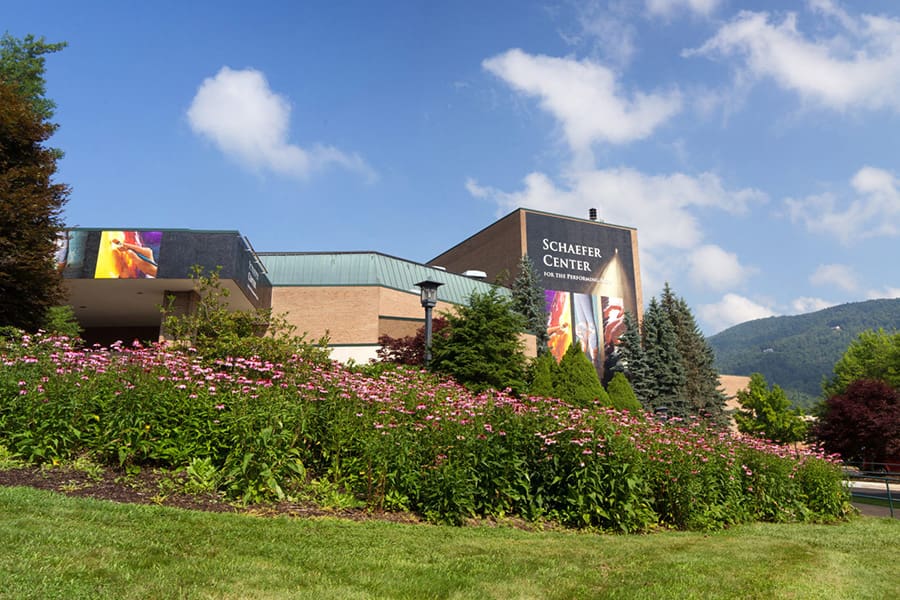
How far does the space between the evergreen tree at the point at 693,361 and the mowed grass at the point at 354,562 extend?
39.7 metres

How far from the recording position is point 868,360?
51.5 m

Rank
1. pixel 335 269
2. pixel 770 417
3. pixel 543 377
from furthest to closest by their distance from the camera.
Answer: pixel 770 417 < pixel 335 269 < pixel 543 377

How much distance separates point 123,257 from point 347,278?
Result: 13047mm

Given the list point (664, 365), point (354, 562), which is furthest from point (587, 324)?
point (354, 562)

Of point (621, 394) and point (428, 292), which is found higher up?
point (428, 292)

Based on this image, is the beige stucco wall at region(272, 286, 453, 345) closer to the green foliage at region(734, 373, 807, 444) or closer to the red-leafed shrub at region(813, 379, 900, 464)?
the red-leafed shrub at region(813, 379, 900, 464)

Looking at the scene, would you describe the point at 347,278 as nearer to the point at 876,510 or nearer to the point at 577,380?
the point at 577,380

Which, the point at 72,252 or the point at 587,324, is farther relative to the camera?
the point at 587,324

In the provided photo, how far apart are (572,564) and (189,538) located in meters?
3.29

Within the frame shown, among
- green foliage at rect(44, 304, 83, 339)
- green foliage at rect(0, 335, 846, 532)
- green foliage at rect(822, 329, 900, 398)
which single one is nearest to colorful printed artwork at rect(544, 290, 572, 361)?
green foliage at rect(822, 329, 900, 398)

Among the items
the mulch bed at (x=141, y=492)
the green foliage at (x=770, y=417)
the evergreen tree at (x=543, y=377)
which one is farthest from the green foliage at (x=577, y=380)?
the green foliage at (x=770, y=417)

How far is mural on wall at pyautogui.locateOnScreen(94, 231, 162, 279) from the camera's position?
18594mm

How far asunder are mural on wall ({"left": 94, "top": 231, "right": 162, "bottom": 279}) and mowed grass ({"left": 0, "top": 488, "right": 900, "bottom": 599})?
Answer: 1412 centimetres

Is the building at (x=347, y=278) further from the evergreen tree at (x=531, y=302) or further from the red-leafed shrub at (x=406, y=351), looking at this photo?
the evergreen tree at (x=531, y=302)
